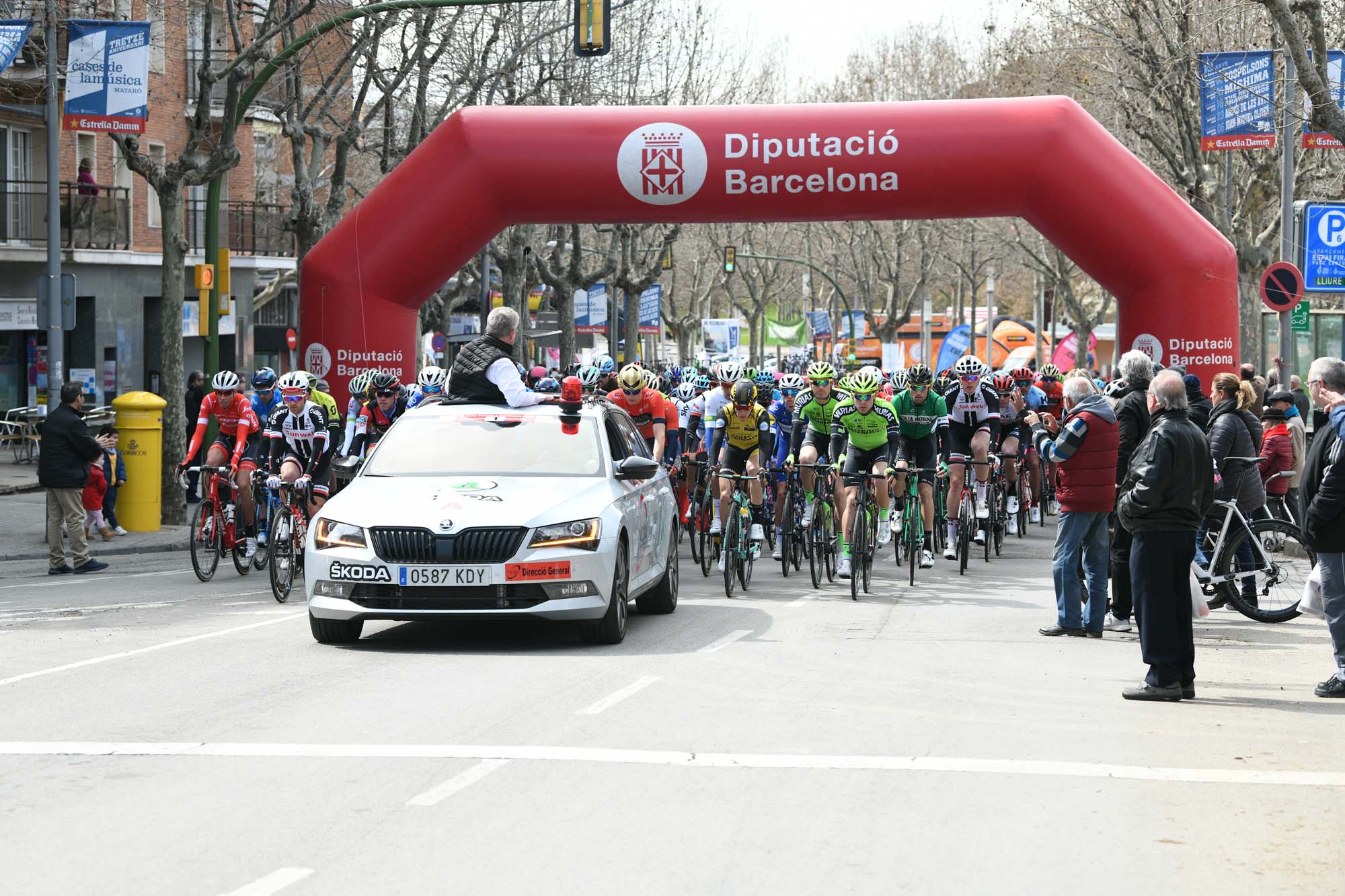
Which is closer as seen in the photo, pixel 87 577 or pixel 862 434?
pixel 862 434

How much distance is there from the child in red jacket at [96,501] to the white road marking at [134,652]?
24.1ft

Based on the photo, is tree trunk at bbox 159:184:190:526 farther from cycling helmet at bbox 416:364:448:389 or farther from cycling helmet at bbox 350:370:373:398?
cycling helmet at bbox 350:370:373:398

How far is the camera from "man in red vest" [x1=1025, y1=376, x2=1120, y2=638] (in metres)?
12.2

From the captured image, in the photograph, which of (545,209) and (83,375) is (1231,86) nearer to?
(545,209)

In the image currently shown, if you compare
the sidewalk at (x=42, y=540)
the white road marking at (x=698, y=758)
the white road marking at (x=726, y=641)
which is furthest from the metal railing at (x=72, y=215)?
the white road marking at (x=698, y=758)

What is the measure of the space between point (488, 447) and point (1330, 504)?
5208mm

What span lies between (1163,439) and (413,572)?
14.1 feet

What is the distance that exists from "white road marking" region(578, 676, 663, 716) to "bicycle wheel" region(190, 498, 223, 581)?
7115 mm

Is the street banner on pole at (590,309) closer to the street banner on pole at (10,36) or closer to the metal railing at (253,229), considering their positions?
the metal railing at (253,229)

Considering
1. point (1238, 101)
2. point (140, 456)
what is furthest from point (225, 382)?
point (1238, 101)

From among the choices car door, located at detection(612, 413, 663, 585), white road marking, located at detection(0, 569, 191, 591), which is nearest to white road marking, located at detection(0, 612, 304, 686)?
car door, located at detection(612, 413, 663, 585)

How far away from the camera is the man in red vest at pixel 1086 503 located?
12203 mm

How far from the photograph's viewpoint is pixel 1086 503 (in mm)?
12312

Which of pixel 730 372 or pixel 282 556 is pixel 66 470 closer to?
pixel 282 556
